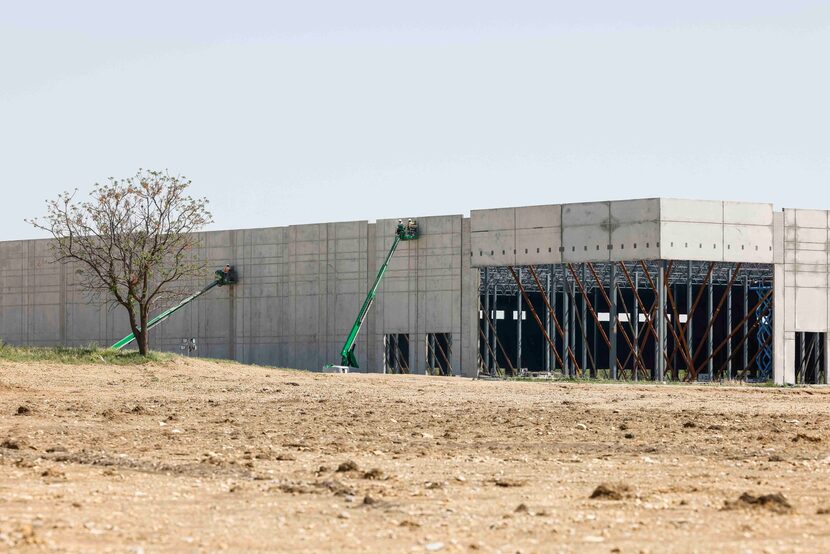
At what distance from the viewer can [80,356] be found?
48.7 meters

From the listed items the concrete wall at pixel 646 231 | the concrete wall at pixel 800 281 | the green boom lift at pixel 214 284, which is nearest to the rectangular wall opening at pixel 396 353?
the concrete wall at pixel 646 231

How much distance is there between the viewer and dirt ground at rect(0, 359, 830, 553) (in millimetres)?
11078

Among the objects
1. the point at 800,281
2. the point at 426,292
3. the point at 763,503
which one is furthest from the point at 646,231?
the point at 763,503

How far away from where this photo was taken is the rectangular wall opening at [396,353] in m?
66.1

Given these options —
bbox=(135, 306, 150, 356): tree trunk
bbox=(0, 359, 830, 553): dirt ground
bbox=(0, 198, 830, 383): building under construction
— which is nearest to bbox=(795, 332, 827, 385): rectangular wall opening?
bbox=(0, 198, 830, 383): building under construction

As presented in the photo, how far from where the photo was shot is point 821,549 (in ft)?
34.1

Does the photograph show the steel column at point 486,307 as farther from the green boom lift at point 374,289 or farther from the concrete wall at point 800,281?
the concrete wall at point 800,281

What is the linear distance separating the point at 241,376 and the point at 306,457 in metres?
27.9

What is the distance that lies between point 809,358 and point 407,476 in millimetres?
51183

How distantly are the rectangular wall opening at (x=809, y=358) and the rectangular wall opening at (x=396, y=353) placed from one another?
17.9 meters

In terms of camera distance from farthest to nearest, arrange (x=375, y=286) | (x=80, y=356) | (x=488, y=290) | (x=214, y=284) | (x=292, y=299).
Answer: (x=214, y=284), (x=292, y=299), (x=488, y=290), (x=375, y=286), (x=80, y=356)

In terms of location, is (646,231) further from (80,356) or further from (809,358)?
(80,356)

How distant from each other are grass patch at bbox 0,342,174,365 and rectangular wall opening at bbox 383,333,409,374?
699 inches

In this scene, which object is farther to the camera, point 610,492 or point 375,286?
point 375,286
